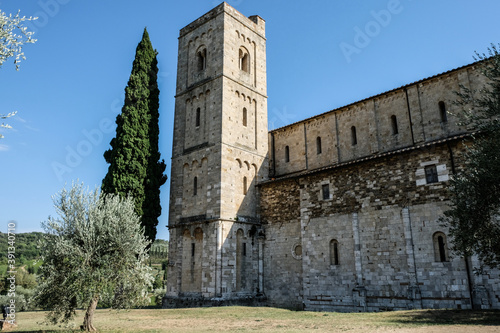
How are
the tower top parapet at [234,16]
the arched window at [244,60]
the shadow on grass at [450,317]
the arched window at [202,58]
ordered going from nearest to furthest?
the shadow on grass at [450,317] < the tower top parapet at [234,16] < the arched window at [202,58] < the arched window at [244,60]

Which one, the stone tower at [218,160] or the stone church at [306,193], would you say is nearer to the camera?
the stone church at [306,193]

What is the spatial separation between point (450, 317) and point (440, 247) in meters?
4.00

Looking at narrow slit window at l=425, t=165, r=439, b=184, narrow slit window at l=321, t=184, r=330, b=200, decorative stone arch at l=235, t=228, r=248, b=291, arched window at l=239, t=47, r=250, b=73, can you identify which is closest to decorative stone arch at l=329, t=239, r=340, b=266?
narrow slit window at l=321, t=184, r=330, b=200

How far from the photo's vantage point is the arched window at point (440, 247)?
15.8 metres

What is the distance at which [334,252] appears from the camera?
763 inches

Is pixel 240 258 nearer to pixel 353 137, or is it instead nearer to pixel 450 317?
pixel 353 137

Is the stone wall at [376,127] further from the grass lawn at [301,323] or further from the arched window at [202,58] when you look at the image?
the grass lawn at [301,323]

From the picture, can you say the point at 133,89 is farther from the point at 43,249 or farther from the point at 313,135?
the point at 43,249

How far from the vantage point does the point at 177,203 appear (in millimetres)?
24469

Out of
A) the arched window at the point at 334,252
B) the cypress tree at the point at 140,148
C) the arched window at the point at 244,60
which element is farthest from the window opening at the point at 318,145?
the cypress tree at the point at 140,148

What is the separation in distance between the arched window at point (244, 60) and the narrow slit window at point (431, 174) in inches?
579

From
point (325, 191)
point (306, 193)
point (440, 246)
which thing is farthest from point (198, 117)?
point (440, 246)

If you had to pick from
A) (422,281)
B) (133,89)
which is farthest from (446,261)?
(133,89)

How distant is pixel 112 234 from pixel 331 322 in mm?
8133
